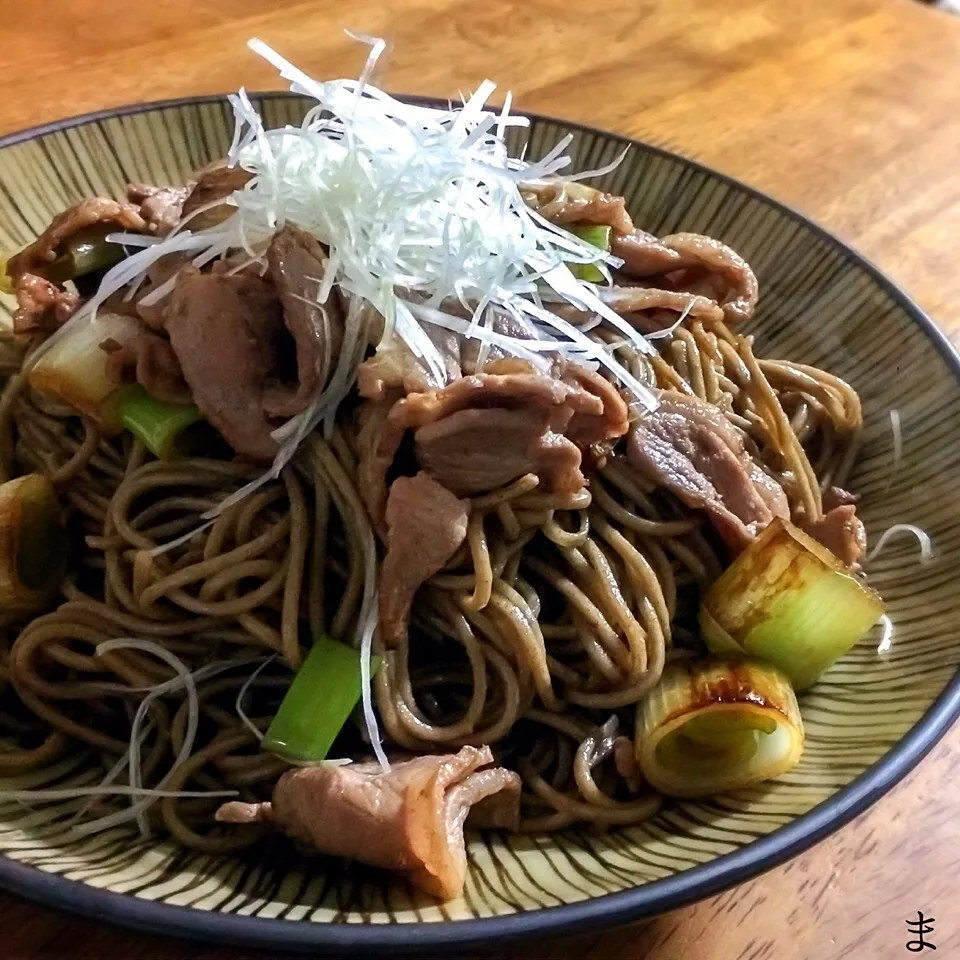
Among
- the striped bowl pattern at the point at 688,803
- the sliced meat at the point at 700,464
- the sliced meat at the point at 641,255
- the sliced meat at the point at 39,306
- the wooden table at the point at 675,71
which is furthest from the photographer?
the wooden table at the point at 675,71

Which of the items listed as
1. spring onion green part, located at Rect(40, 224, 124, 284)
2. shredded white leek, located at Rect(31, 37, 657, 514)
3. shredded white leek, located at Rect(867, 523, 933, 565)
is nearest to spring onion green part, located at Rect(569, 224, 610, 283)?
shredded white leek, located at Rect(31, 37, 657, 514)

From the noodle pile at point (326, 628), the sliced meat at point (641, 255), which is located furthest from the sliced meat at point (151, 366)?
the sliced meat at point (641, 255)

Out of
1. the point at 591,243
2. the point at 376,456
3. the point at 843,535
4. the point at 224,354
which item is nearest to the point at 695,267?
the point at 591,243

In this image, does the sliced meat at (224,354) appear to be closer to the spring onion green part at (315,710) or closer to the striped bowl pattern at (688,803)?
the spring onion green part at (315,710)

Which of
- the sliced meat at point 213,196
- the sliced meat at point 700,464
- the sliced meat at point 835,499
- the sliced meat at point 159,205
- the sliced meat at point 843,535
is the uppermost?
the sliced meat at point 213,196

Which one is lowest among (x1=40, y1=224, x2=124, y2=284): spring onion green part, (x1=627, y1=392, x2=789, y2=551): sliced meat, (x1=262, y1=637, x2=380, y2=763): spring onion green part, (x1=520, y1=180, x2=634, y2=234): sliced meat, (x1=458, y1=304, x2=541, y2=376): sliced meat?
(x1=262, y1=637, x2=380, y2=763): spring onion green part

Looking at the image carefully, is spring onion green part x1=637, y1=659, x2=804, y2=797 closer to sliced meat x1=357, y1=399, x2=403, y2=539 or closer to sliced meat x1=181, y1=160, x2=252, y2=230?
sliced meat x1=357, y1=399, x2=403, y2=539
